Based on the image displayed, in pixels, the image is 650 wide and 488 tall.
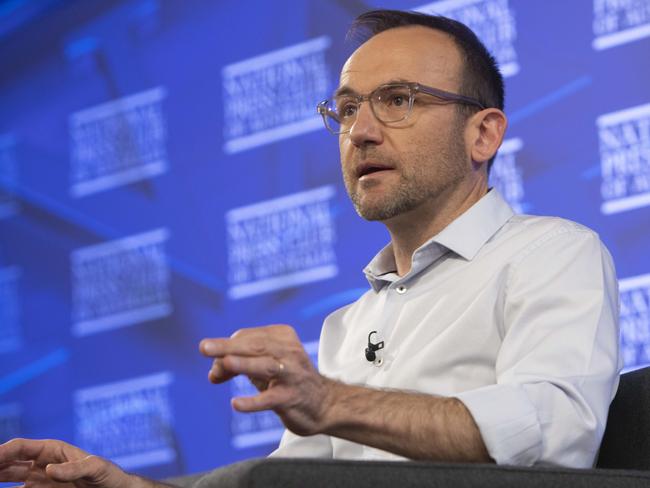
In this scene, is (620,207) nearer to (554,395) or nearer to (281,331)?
(554,395)

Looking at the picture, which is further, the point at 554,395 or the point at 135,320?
the point at 135,320

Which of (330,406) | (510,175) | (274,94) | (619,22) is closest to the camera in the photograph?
(330,406)

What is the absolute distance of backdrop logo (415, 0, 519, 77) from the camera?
2869mm

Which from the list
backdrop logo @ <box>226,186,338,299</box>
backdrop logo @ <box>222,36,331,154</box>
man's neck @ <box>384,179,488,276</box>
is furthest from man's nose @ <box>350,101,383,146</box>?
backdrop logo @ <box>222,36,331,154</box>

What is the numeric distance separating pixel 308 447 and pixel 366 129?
23.1 inches

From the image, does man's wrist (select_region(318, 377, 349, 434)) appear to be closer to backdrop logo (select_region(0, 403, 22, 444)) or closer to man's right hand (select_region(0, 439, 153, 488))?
man's right hand (select_region(0, 439, 153, 488))

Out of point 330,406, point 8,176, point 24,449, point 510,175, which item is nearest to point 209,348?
point 330,406

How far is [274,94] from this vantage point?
11.2 ft

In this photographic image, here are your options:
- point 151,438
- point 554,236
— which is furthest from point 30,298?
point 554,236

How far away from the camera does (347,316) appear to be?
2.08m

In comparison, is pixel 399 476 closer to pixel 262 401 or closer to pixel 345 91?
pixel 262 401

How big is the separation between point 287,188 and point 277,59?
432 millimetres

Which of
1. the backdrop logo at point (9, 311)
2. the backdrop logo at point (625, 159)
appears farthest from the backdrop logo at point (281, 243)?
the backdrop logo at point (9, 311)

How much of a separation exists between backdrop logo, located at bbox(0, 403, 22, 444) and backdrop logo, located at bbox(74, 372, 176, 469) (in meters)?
0.31
